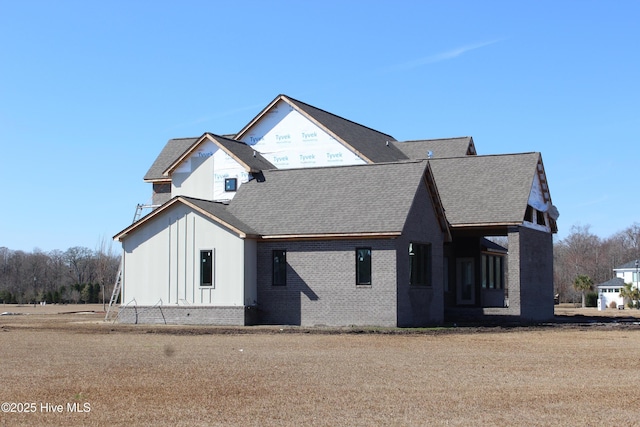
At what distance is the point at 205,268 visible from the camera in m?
35.3

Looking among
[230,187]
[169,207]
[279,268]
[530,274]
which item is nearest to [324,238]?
[279,268]

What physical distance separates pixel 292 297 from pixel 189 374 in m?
18.4

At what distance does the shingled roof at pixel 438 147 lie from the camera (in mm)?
51469

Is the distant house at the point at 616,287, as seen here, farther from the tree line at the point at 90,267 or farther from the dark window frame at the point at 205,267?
the dark window frame at the point at 205,267

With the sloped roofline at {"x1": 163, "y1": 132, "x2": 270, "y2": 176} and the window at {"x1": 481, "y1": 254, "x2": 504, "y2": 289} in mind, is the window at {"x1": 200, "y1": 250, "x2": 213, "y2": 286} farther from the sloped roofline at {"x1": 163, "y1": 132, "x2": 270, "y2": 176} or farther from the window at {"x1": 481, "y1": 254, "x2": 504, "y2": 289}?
the window at {"x1": 481, "y1": 254, "x2": 504, "y2": 289}

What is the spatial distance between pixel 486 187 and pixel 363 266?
906cm

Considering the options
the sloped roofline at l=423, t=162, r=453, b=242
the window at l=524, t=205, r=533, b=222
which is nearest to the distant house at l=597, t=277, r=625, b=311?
the window at l=524, t=205, r=533, b=222

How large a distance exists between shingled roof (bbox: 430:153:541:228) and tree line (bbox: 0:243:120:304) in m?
58.6

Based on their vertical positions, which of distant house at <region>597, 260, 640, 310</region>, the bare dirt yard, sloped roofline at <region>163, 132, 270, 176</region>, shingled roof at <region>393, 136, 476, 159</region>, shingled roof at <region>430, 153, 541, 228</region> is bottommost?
the bare dirt yard

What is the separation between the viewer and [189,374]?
16.8 meters

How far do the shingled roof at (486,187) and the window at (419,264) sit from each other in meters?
2.77

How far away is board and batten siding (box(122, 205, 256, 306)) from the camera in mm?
34750

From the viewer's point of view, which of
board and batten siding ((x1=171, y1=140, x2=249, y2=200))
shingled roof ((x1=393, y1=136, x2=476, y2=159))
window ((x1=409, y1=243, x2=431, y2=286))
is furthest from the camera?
shingled roof ((x1=393, y1=136, x2=476, y2=159))

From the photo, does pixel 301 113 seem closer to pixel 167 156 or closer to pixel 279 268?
pixel 167 156
